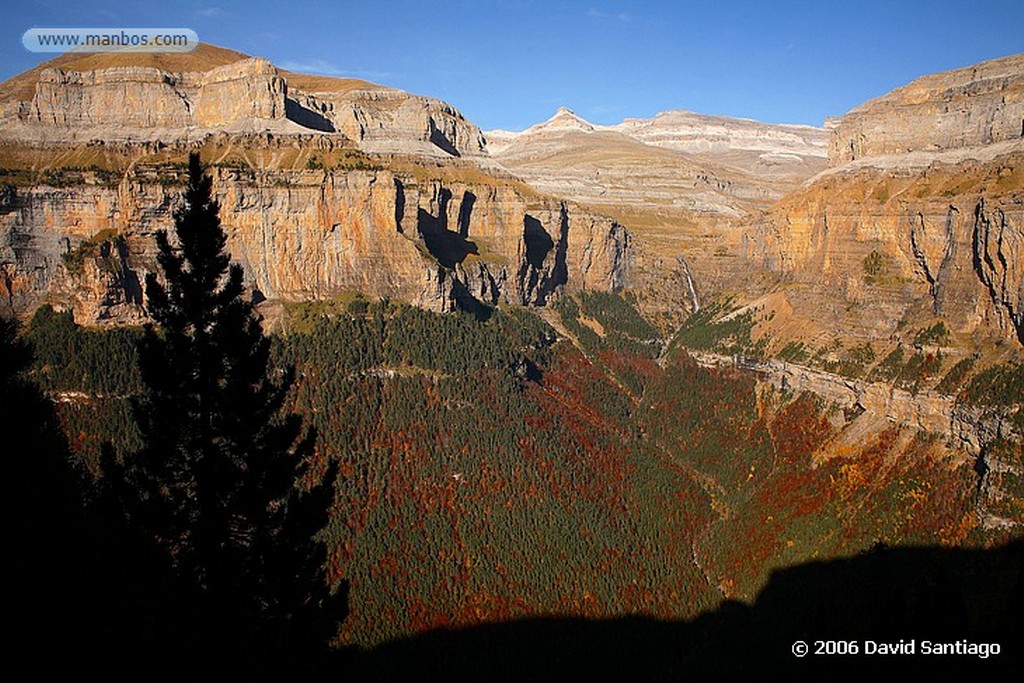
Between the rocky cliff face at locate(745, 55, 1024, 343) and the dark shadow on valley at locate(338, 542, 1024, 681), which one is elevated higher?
the rocky cliff face at locate(745, 55, 1024, 343)

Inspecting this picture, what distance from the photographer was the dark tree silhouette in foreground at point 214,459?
23.8m

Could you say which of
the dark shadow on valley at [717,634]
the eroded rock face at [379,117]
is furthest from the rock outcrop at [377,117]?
the dark shadow on valley at [717,634]

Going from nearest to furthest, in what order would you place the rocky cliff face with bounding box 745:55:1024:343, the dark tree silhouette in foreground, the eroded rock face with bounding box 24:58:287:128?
1. the dark tree silhouette in foreground
2. the rocky cliff face with bounding box 745:55:1024:343
3. the eroded rock face with bounding box 24:58:287:128

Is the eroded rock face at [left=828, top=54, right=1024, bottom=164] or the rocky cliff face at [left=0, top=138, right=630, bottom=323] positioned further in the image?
the eroded rock face at [left=828, top=54, right=1024, bottom=164]

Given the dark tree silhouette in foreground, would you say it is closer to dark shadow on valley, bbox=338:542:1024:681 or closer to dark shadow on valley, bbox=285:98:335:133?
dark shadow on valley, bbox=338:542:1024:681

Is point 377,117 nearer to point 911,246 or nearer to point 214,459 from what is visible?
point 911,246

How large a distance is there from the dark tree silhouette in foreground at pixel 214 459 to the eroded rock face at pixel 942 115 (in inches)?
5328

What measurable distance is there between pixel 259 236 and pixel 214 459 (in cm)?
11421

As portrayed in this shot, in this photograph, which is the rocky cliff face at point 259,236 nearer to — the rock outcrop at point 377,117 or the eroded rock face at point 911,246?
the rock outcrop at point 377,117

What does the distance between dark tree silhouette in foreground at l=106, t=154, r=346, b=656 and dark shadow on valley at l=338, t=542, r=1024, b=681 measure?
50.3m

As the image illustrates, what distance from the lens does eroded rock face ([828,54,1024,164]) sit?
12619 cm

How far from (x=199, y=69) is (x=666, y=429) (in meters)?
130

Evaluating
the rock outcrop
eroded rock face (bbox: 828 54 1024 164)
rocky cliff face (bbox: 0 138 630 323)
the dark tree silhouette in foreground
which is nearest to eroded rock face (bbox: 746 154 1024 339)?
eroded rock face (bbox: 828 54 1024 164)

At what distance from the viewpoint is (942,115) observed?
13800cm
